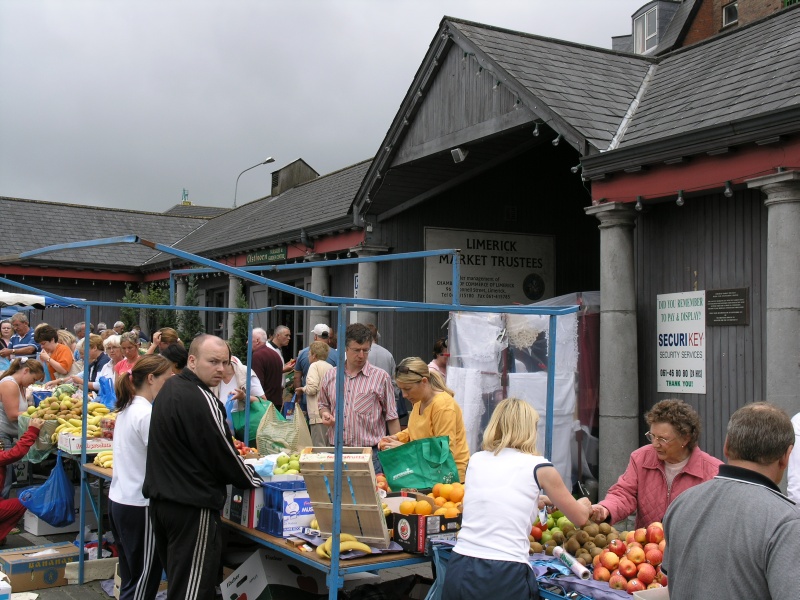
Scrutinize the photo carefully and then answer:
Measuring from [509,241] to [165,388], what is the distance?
30.5 feet

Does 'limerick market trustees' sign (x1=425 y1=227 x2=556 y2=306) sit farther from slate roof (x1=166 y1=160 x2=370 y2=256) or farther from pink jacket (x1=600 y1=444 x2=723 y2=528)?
pink jacket (x1=600 y1=444 x2=723 y2=528)

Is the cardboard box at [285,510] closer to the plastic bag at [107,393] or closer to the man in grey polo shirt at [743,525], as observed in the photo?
the man in grey polo shirt at [743,525]

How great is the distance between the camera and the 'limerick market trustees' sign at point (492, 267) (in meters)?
13.0

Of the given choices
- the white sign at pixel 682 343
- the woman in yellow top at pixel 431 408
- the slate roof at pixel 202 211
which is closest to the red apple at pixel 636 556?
the woman in yellow top at pixel 431 408

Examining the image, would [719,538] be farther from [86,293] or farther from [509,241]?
[86,293]

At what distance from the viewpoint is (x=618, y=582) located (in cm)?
405

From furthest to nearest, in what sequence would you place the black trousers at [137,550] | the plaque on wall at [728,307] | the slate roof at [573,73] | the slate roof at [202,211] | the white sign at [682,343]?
1. the slate roof at [202,211]
2. the slate roof at [573,73]
3. the white sign at [682,343]
4. the plaque on wall at [728,307]
5. the black trousers at [137,550]

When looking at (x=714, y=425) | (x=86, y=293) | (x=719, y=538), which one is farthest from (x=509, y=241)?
(x=86, y=293)

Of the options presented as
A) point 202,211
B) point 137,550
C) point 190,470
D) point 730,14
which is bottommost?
point 137,550

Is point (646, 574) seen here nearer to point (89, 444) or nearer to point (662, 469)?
point (662, 469)

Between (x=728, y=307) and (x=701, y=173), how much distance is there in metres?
1.27

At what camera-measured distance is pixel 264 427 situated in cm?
702

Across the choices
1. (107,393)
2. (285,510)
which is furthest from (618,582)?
(107,393)

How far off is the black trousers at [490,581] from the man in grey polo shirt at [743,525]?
1112mm
